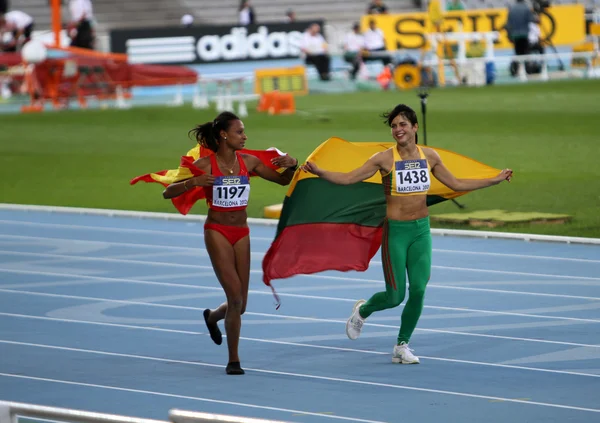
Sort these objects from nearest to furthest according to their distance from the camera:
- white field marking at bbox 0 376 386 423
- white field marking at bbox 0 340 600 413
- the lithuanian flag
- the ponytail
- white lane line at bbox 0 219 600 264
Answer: white field marking at bbox 0 376 386 423 → white field marking at bbox 0 340 600 413 → the ponytail → the lithuanian flag → white lane line at bbox 0 219 600 264

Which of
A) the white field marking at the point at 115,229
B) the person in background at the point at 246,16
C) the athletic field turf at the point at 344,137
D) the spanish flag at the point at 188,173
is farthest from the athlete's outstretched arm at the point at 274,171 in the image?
the person in background at the point at 246,16

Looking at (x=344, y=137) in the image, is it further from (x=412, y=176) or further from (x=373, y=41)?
(x=373, y=41)

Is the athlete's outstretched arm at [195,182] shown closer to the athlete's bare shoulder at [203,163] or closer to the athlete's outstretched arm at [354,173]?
the athlete's bare shoulder at [203,163]

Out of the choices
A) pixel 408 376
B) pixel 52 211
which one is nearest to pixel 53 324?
pixel 408 376

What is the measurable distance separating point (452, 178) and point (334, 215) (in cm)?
131

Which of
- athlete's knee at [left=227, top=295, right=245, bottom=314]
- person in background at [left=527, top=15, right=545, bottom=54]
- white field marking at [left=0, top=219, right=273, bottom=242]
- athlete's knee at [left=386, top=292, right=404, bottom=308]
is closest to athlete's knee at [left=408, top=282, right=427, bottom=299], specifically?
athlete's knee at [left=386, top=292, right=404, bottom=308]

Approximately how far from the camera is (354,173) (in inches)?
381

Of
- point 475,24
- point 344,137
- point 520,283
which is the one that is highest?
point 475,24

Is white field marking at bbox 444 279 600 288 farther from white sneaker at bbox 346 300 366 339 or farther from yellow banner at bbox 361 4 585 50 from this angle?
yellow banner at bbox 361 4 585 50

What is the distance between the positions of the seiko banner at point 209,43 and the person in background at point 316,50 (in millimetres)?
1838

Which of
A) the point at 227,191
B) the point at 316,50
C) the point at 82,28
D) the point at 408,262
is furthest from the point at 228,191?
the point at 316,50

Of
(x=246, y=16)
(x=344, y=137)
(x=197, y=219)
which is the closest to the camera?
(x=197, y=219)

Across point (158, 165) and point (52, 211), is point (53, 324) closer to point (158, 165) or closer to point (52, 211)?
point (52, 211)

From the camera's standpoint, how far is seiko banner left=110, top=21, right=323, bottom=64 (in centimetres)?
4300
